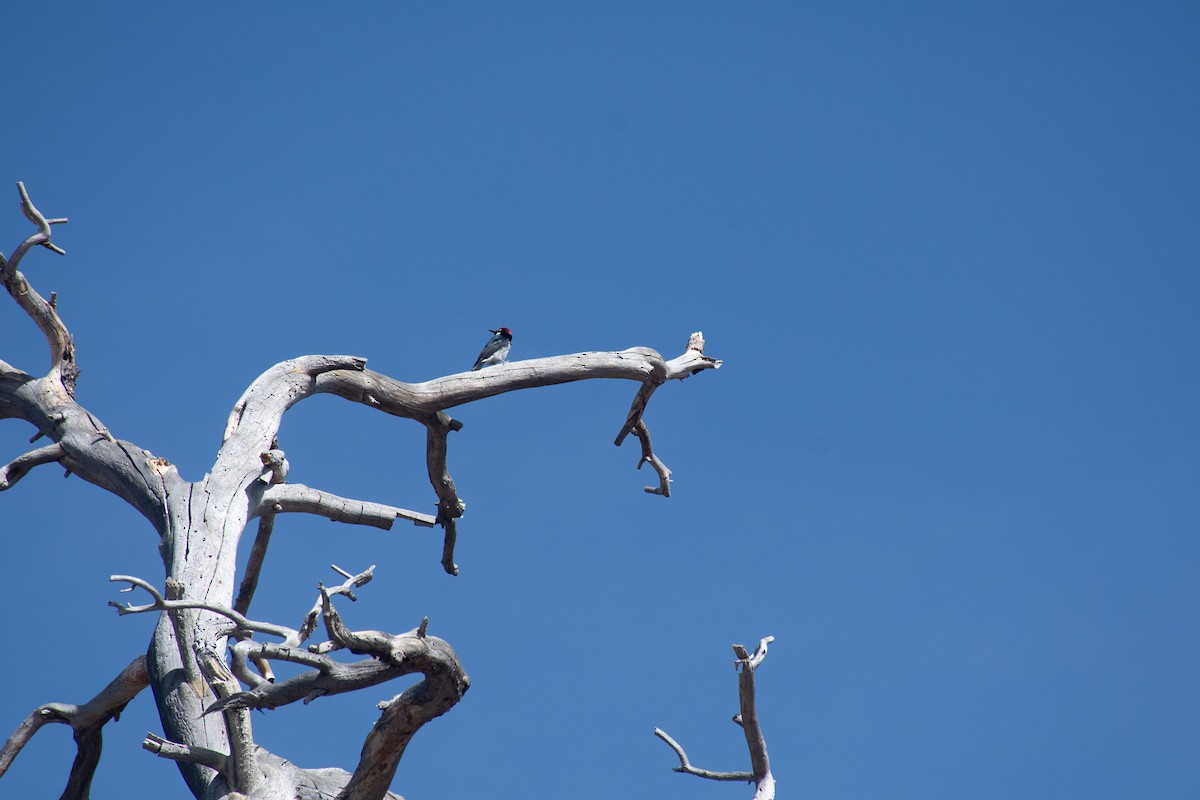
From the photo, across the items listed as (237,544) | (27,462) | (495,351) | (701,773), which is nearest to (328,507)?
(237,544)

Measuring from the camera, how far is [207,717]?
5.16 metres

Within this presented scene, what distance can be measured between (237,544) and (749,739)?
2.51 metres

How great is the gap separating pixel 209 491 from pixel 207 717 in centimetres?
116

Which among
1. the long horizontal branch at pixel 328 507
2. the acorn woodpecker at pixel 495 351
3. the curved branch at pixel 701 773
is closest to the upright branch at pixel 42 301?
the long horizontal branch at pixel 328 507

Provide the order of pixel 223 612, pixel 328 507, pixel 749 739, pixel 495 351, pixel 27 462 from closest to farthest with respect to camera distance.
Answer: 1. pixel 223 612
2. pixel 749 739
3. pixel 27 462
4. pixel 328 507
5. pixel 495 351

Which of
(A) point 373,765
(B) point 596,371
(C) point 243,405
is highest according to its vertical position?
(B) point 596,371

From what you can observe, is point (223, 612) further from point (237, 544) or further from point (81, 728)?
point (81, 728)

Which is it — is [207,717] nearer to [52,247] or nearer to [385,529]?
[385,529]

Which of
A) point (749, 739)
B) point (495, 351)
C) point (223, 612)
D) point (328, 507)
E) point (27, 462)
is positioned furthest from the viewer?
point (495, 351)

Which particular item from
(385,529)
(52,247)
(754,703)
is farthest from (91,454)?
(754,703)

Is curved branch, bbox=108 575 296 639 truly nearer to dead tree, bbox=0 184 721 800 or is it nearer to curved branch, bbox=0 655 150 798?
dead tree, bbox=0 184 721 800

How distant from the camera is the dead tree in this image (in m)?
4.52

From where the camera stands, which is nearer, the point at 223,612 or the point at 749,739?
the point at 223,612

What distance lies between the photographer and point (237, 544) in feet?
19.1
